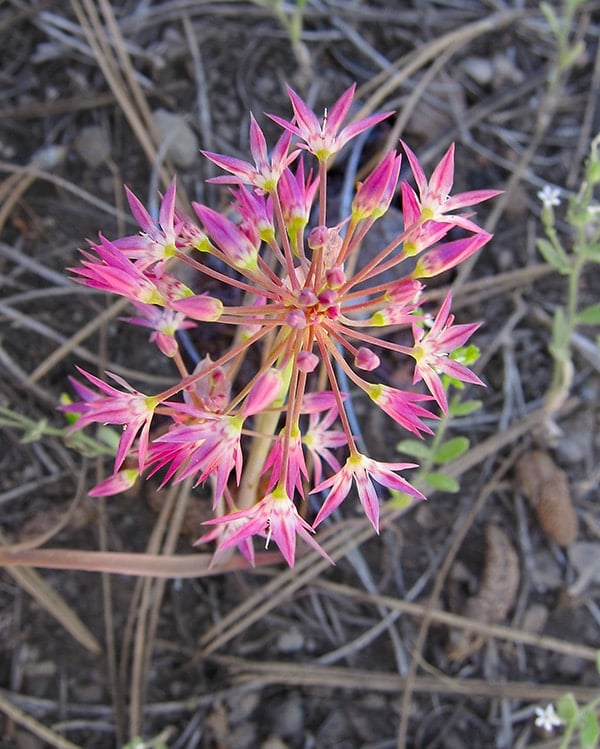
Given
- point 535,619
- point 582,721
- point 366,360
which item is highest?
point 366,360

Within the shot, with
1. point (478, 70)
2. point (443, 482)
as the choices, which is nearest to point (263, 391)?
point (443, 482)

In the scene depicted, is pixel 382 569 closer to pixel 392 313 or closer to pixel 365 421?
pixel 365 421

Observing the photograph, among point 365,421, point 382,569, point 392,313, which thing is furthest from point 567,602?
point 392,313

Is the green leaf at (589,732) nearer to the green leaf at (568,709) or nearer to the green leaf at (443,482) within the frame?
the green leaf at (568,709)

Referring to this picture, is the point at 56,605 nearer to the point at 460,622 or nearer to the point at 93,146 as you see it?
the point at 460,622

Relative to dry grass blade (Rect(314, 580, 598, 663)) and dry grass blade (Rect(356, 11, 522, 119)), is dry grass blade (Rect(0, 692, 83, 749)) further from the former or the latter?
dry grass blade (Rect(356, 11, 522, 119))

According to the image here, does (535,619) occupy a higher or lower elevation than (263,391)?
lower

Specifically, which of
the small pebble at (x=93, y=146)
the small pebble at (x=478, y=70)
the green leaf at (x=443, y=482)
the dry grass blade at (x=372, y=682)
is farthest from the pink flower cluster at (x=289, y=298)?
the small pebble at (x=478, y=70)
